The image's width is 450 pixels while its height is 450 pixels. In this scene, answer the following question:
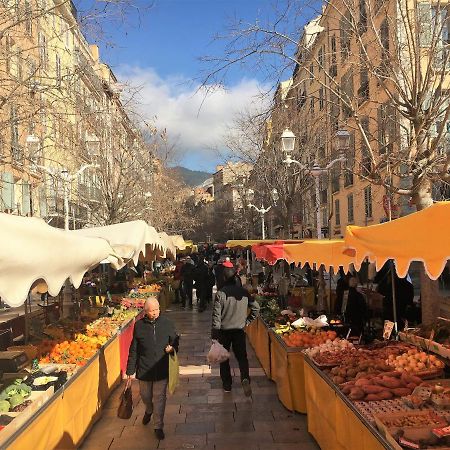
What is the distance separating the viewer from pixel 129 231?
9.98 meters

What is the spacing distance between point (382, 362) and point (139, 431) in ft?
9.88

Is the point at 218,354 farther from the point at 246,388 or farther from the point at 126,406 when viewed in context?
the point at 126,406

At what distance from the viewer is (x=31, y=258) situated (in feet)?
12.0

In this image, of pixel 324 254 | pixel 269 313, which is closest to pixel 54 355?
pixel 324 254

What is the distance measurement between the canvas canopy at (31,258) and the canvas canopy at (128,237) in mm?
3529

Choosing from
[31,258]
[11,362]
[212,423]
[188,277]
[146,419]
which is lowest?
[212,423]

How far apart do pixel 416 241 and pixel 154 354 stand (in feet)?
10.5

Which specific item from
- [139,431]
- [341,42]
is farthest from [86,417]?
[341,42]

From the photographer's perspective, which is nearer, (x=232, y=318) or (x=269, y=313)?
(x=232, y=318)

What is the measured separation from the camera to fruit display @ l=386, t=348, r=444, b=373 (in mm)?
5551

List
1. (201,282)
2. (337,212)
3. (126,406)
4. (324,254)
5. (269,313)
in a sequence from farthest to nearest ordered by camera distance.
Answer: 1. (337,212)
2. (201,282)
3. (269,313)
4. (324,254)
5. (126,406)

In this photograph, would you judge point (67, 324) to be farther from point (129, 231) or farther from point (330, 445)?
point (330, 445)

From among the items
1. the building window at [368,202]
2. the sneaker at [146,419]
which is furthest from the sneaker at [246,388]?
the building window at [368,202]

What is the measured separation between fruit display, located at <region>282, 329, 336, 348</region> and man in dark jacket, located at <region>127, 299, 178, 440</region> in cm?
202
